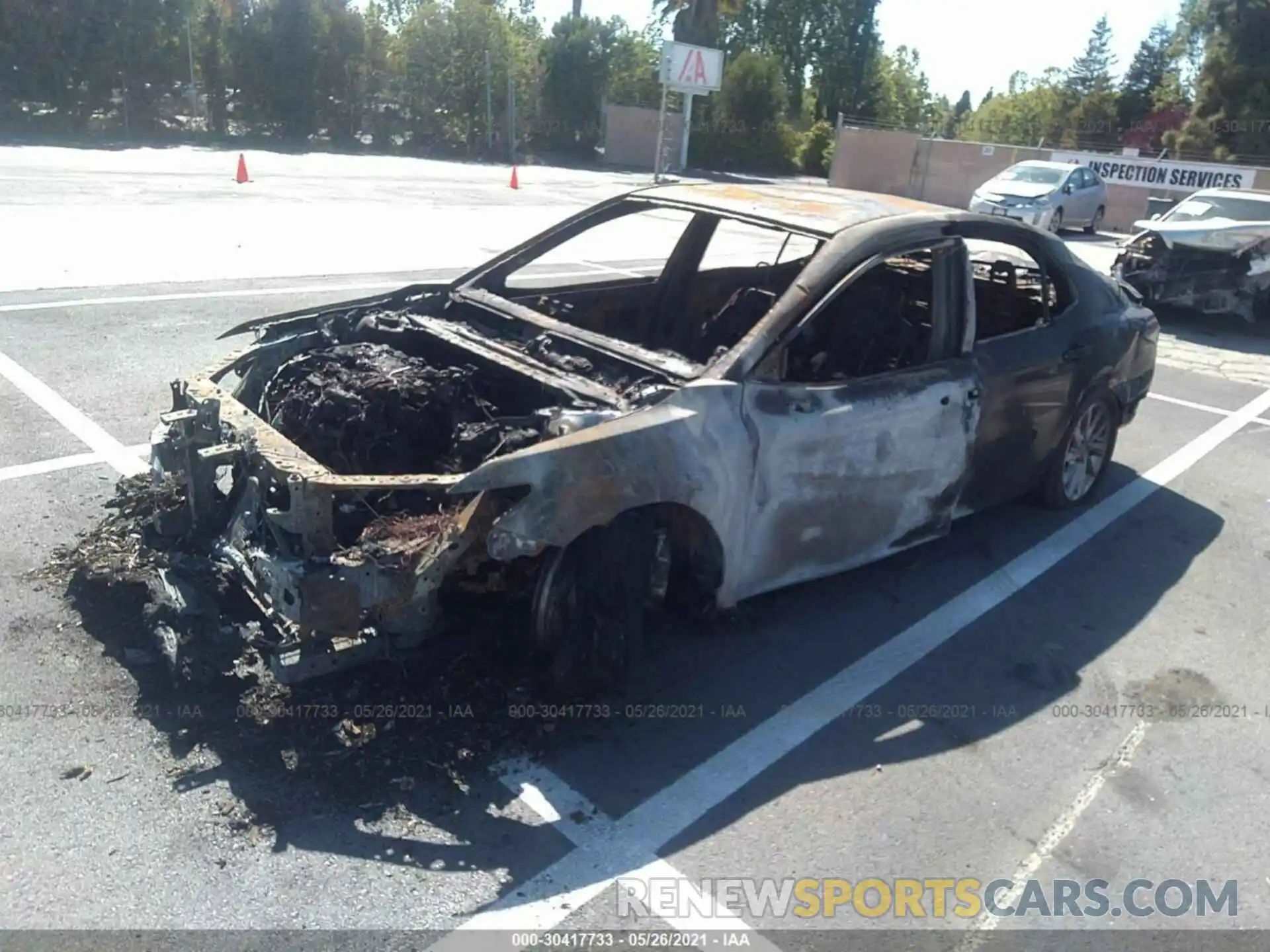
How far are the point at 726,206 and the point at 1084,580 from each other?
2566 millimetres

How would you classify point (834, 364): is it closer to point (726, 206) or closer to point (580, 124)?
point (726, 206)

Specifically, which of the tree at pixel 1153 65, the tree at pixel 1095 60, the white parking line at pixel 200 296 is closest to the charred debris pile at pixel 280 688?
the white parking line at pixel 200 296

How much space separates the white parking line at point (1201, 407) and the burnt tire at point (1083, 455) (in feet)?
9.91

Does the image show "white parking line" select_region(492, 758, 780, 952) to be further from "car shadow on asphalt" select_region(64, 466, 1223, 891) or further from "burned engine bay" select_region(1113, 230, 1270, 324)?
"burned engine bay" select_region(1113, 230, 1270, 324)

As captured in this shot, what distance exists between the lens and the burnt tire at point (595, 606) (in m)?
3.66

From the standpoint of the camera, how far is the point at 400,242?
1438 cm

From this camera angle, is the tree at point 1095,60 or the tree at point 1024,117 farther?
the tree at point 1095,60

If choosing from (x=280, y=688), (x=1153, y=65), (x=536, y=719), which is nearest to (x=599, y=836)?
(x=536, y=719)

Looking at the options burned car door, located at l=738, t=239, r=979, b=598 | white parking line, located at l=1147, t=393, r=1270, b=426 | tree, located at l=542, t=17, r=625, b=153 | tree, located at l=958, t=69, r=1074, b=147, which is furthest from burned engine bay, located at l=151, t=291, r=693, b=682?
tree, located at l=958, t=69, r=1074, b=147

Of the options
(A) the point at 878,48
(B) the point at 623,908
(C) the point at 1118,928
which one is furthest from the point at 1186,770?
(A) the point at 878,48

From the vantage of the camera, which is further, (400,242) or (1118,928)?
(400,242)

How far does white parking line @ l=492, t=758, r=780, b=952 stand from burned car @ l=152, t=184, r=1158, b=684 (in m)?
0.43

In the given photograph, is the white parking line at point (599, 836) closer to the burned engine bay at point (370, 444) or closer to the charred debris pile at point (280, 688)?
the charred debris pile at point (280, 688)

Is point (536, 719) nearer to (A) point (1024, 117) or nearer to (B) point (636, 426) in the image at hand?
(B) point (636, 426)
